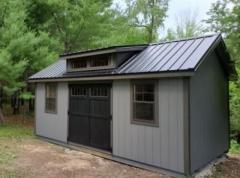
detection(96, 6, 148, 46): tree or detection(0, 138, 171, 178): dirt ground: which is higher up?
detection(96, 6, 148, 46): tree

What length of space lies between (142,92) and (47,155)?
357cm

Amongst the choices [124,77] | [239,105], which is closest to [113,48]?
[124,77]

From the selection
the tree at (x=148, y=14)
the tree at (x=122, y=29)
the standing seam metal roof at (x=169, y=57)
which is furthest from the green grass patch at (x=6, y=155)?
the tree at (x=148, y=14)

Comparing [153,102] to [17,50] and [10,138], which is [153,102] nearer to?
[10,138]

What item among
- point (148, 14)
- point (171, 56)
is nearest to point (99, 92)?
point (171, 56)

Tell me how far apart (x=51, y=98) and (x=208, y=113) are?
6020mm

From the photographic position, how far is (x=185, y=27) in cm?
2608

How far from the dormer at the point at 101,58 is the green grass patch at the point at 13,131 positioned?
427 centimetres

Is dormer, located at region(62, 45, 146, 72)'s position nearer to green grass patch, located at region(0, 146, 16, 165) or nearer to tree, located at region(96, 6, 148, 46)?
green grass patch, located at region(0, 146, 16, 165)

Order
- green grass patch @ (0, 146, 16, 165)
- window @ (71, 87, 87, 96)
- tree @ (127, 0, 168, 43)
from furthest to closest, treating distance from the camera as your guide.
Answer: tree @ (127, 0, 168, 43) → window @ (71, 87, 87, 96) → green grass patch @ (0, 146, 16, 165)

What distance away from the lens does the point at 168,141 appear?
654 centimetres

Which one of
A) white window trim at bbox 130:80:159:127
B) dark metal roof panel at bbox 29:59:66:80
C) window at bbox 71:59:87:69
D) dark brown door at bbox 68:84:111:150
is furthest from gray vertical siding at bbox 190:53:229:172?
dark metal roof panel at bbox 29:59:66:80

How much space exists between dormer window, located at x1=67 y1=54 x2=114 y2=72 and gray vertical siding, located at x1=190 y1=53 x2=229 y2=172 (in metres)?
2.62

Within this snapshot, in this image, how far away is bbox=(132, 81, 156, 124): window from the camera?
689cm
